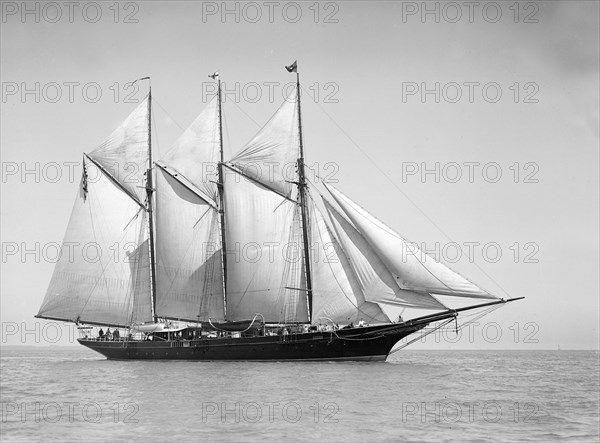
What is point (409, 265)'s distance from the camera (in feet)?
163

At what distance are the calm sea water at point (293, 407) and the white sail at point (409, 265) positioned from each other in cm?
540

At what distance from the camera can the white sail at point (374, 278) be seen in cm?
5028

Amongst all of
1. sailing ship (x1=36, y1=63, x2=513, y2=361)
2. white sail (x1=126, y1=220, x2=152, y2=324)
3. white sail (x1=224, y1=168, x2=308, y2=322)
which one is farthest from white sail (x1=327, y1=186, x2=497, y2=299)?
white sail (x1=126, y1=220, x2=152, y2=324)

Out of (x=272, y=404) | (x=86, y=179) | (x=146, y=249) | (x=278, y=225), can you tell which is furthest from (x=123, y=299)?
(x=272, y=404)

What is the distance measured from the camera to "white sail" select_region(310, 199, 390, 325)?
5278 cm

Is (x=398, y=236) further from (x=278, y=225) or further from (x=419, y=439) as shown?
(x=419, y=439)

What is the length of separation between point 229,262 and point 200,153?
916cm

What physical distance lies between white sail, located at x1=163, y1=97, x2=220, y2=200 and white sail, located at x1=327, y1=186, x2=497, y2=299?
52.5ft

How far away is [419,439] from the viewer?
2547cm

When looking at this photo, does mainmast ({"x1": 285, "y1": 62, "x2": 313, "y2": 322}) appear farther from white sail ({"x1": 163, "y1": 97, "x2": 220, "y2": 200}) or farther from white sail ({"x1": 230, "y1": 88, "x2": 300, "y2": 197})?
white sail ({"x1": 163, "y1": 97, "x2": 220, "y2": 200})

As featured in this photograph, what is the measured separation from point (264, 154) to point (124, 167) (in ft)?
44.7

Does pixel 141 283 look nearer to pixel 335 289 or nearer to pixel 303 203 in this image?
pixel 303 203

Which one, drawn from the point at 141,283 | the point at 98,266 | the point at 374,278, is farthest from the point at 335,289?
the point at 98,266

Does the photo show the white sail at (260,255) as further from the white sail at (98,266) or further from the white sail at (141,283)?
the white sail at (98,266)
